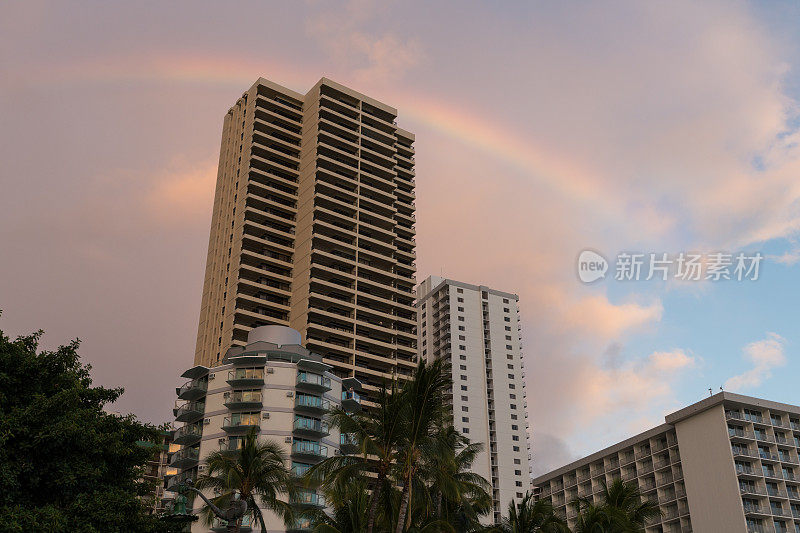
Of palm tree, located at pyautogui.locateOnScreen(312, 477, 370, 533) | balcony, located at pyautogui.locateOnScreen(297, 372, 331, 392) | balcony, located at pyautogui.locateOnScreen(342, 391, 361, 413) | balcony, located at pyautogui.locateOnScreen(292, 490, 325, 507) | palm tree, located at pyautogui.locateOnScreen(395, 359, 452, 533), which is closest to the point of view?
palm tree, located at pyautogui.locateOnScreen(395, 359, 452, 533)

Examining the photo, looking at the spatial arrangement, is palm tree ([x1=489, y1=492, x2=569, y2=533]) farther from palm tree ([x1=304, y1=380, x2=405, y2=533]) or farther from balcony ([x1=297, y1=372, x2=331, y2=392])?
balcony ([x1=297, y1=372, x2=331, y2=392])

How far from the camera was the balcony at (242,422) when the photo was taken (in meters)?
79.6

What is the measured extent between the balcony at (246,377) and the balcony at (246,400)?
3.13 feet

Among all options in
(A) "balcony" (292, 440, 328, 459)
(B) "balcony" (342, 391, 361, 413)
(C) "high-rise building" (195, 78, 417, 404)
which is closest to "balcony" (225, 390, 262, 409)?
(A) "balcony" (292, 440, 328, 459)

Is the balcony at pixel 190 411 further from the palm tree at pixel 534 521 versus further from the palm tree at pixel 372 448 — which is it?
the palm tree at pixel 372 448

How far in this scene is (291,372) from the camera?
276 feet

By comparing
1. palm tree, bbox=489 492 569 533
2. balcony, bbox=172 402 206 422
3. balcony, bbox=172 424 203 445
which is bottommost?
palm tree, bbox=489 492 569 533

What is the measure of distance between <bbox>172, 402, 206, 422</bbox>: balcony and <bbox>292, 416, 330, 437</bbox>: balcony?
35.1 ft

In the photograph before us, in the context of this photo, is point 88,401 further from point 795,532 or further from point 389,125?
point 389,125

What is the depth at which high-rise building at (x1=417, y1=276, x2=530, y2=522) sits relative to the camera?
161m

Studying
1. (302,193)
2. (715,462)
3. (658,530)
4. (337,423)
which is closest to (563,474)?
(658,530)

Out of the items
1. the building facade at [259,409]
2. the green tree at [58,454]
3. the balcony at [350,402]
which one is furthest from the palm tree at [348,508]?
the balcony at [350,402]

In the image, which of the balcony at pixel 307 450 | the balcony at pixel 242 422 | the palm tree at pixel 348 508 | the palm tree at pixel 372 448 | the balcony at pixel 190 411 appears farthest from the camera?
the balcony at pixel 190 411

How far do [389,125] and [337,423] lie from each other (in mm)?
112614
